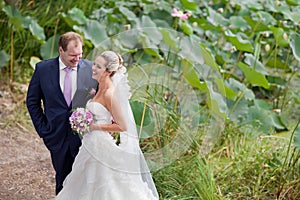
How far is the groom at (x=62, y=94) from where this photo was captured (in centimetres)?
282

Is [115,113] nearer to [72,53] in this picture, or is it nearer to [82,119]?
[82,119]

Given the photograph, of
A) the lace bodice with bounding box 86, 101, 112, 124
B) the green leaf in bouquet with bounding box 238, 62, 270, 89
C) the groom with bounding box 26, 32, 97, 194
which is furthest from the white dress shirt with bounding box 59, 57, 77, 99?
the green leaf in bouquet with bounding box 238, 62, 270, 89

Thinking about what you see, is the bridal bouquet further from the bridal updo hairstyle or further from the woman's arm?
the bridal updo hairstyle

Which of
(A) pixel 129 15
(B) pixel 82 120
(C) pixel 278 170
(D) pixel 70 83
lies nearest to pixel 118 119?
(B) pixel 82 120

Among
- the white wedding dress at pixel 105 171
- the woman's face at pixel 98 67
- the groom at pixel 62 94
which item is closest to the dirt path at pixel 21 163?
the groom at pixel 62 94

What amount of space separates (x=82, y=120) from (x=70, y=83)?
0.27m

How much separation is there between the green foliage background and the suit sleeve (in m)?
0.28

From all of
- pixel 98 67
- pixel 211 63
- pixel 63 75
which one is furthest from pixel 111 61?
pixel 211 63

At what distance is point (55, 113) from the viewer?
2.98 m

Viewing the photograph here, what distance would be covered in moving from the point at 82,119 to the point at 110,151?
18 cm

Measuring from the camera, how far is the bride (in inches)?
105

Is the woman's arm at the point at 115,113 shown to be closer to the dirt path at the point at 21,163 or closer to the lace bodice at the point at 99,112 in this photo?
the lace bodice at the point at 99,112

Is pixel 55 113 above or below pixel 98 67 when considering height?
below

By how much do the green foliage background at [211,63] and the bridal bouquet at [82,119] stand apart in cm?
25
